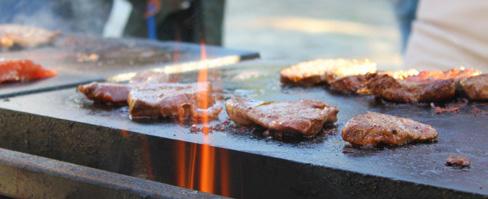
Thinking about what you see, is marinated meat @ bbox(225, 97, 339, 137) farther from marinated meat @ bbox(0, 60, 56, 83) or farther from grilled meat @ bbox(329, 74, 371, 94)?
marinated meat @ bbox(0, 60, 56, 83)

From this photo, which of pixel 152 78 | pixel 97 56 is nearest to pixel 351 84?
pixel 152 78

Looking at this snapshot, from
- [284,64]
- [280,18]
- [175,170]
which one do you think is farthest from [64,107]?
[280,18]

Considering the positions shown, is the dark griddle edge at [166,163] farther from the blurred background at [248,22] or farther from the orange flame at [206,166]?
the blurred background at [248,22]

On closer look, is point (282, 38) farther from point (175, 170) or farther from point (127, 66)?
point (175, 170)

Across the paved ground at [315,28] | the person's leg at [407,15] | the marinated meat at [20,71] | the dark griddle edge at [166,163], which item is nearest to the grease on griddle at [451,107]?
the dark griddle edge at [166,163]

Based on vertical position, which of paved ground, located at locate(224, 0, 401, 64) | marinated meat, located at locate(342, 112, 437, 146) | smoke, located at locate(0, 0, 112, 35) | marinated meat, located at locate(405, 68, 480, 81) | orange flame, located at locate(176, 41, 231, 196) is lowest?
paved ground, located at locate(224, 0, 401, 64)

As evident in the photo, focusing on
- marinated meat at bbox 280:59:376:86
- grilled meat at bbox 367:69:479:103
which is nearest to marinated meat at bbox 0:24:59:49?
marinated meat at bbox 280:59:376:86
